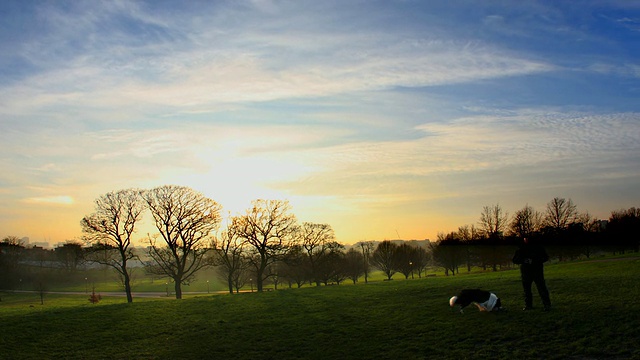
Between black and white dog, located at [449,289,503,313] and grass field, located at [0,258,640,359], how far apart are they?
1.38 ft

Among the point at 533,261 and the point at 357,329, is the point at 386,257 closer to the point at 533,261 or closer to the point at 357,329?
the point at 357,329

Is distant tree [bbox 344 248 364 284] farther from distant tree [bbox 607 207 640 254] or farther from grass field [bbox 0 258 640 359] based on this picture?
grass field [bbox 0 258 640 359]

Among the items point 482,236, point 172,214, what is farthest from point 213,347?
point 482,236

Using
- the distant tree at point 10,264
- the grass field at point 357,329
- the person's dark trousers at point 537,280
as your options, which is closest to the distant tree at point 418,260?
the grass field at point 357,329

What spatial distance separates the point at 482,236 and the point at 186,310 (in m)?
77.5

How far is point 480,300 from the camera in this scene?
19797mm

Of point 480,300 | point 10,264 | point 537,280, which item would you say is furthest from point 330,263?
point 10,264

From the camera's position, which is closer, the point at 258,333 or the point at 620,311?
the point at 620,311

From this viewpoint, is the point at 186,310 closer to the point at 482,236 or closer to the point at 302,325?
the point at 302,325

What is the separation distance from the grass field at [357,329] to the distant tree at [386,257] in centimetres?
7220

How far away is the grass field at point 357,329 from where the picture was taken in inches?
592

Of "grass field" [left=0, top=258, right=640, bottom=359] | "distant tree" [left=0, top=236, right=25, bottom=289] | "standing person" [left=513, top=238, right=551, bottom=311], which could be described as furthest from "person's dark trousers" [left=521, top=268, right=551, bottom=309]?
"distant tree" [left=0, top=236, right=25, bottom=289]

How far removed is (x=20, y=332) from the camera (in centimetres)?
2500

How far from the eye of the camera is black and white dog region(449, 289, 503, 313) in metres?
19.4
